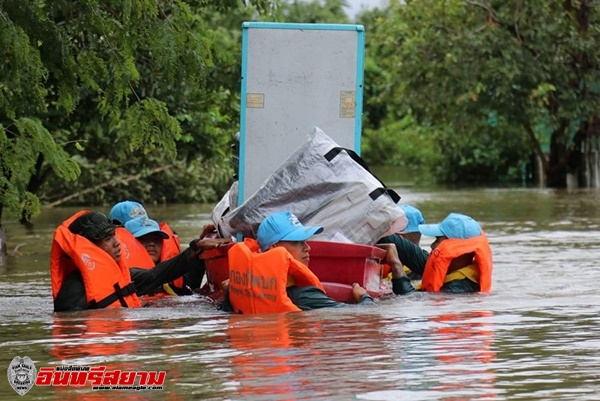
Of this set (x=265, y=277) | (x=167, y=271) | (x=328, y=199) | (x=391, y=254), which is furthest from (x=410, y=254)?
(x=265, y=277)

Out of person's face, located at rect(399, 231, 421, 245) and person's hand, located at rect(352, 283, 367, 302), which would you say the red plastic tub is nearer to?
person's hand, located at rect(352, 283, 367, 302)

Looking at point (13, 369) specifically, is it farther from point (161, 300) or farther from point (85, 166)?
point (85, 166)

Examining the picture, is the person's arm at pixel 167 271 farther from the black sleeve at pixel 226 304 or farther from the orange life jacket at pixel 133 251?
the black sleeve at pixel 226 304

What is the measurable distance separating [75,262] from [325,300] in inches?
73.1

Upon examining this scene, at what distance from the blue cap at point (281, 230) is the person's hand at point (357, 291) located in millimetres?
692

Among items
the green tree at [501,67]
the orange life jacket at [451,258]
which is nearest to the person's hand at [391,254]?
the orange life jacket at [451,258]

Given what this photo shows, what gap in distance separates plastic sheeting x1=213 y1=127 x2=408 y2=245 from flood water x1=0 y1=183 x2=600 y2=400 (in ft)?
2.24

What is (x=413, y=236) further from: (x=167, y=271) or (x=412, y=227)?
(x=167, y=271)

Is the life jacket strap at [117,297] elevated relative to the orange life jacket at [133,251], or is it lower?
lower

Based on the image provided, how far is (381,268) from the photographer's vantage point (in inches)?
468

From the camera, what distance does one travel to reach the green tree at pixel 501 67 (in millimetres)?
34094

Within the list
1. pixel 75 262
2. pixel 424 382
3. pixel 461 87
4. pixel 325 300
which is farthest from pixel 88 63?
pixel 461 87

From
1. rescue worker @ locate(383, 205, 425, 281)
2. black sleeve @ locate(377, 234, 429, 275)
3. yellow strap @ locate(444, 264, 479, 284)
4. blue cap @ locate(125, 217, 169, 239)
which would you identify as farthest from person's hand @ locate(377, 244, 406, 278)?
blue cap @ locate(125, 217, 169, 239)

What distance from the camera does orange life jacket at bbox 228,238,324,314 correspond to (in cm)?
1028
